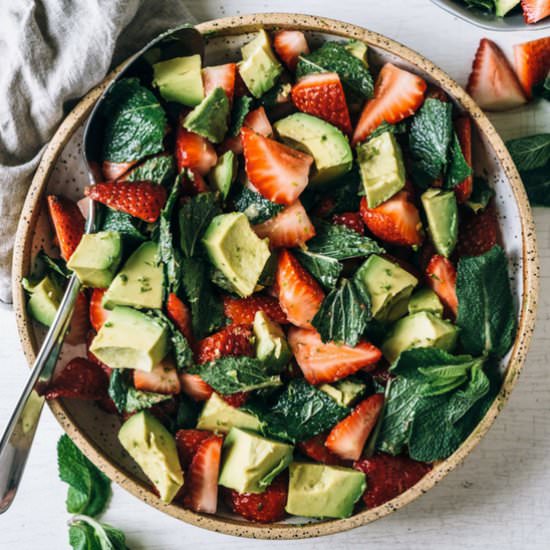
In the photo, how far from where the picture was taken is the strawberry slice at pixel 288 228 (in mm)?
1528

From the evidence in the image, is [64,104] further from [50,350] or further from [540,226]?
[540,226]

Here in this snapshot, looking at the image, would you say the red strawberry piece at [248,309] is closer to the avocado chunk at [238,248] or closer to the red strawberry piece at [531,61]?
the avocado chunk at [238,248]

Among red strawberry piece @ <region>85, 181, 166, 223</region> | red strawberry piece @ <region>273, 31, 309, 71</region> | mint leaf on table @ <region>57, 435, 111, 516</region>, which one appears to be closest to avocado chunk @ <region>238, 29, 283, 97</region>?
red strawberry piece @ <region>273, 31, 309, 71</region>

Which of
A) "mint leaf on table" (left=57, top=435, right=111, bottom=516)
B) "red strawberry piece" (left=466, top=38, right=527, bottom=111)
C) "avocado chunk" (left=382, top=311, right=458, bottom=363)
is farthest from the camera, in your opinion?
"mint leaf on table" (left=57, top=435, right=111, bottom=516)

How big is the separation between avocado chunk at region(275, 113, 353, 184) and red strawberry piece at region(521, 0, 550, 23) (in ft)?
1.59

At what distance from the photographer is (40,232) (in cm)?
162

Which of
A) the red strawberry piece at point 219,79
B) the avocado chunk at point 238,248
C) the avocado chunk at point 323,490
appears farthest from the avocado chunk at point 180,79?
the avocado chunk at point 323,490

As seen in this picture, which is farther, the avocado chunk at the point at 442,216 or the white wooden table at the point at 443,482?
the white wooden table at the point at 443,482

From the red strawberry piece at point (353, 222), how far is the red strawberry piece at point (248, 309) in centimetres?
22

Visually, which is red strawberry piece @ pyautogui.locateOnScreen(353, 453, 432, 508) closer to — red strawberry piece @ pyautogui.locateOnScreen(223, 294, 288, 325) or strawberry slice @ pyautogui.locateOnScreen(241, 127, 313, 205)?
red strawberry piece @ pyautogui.locateOnScreen(223, 294, 288, 325)

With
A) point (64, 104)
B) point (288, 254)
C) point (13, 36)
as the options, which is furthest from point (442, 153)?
point (13, 36)

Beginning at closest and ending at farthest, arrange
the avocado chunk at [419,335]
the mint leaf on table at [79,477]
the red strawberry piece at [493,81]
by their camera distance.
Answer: the avocado chunk at [419,335] < the red strawberry piece at [493,81] < the mint leaf on table at [79,477]

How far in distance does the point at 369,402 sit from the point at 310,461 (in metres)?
0.19

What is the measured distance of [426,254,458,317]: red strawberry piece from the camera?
5.03 feet
